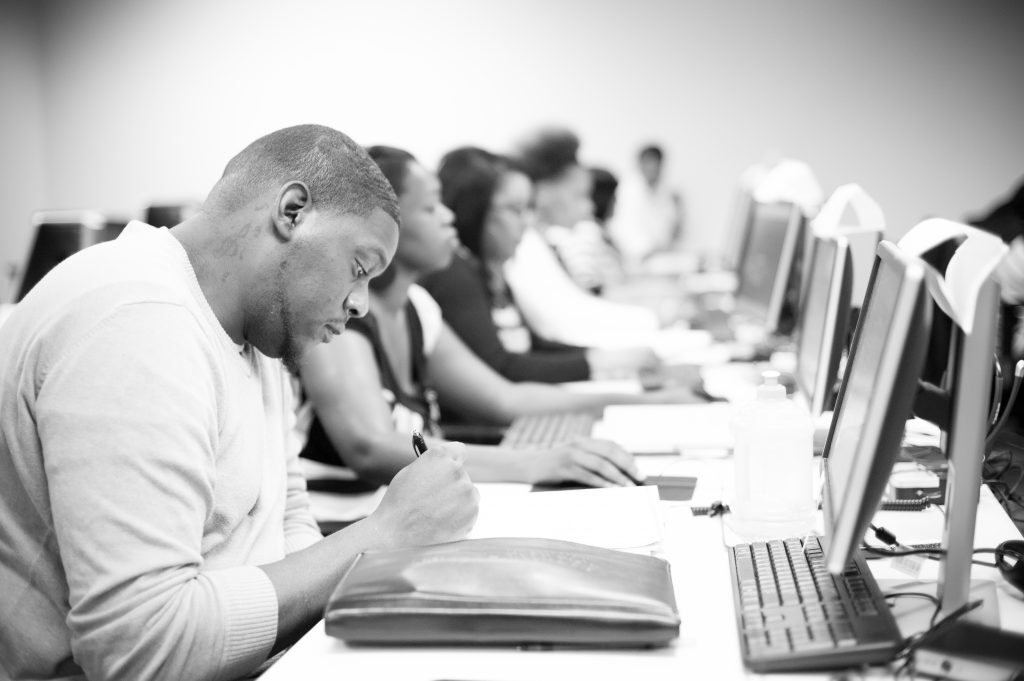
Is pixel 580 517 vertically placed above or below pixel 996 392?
below

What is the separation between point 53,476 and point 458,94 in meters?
6.35

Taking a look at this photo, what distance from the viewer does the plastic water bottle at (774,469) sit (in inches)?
53.9

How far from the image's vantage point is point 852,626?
0.97 metres

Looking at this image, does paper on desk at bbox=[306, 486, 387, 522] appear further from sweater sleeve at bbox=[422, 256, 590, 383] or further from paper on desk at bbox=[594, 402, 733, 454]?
sweater sleeve at bbox=[422, 256, 590, 383]

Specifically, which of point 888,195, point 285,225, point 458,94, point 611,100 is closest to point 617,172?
point 611,100

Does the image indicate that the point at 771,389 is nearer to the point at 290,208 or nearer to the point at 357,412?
the point at 290,208

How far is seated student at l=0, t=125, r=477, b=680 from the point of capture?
1017 mm

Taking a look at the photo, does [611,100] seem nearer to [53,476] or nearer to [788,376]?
[788,376]

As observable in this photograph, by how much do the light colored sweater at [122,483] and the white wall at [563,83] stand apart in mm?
6075

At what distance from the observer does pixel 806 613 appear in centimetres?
101

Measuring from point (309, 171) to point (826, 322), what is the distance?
1005mm

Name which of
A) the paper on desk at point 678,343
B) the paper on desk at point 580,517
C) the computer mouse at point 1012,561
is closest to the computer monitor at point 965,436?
the computer mouse at point 1012,561

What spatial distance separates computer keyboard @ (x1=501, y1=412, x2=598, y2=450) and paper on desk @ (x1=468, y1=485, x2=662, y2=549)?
0.43 m

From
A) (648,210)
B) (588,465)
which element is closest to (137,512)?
(588,465)
